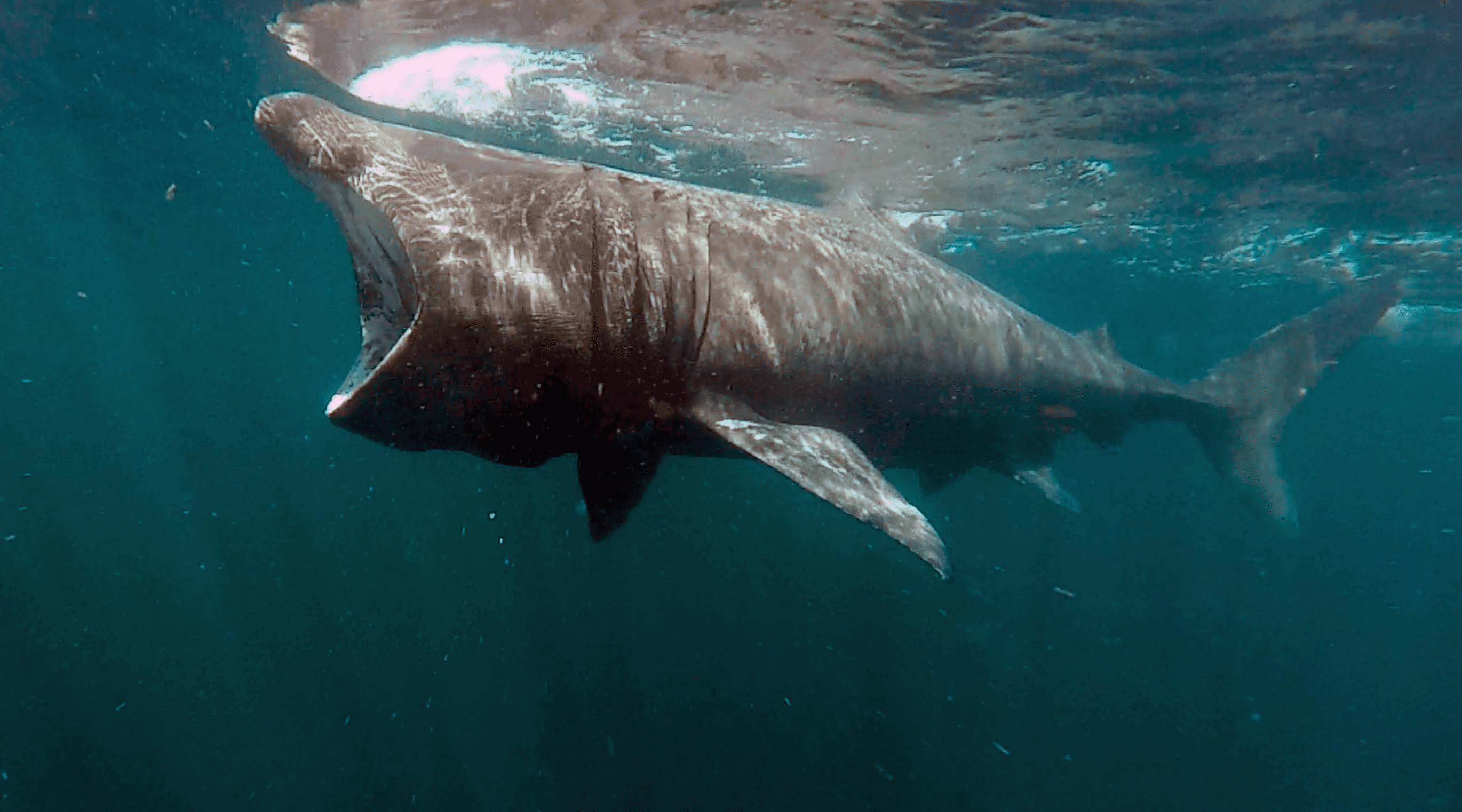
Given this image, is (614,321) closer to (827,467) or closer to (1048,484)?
(827,467)

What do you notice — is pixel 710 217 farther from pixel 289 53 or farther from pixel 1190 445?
pixel 1190 445

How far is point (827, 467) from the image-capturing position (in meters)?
3.44

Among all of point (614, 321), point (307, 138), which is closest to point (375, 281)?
point (307, 138)

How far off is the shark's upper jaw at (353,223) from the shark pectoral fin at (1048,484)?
6909 millimetres

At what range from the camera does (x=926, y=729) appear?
74.3 ft

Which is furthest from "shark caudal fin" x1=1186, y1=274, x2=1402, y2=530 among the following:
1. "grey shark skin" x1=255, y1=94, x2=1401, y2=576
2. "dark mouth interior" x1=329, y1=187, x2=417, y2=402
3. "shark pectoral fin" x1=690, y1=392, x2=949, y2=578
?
"dark mouth interior" x1=329, y1=187, x2=417, y2=402

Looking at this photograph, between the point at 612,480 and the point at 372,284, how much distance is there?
166 cm

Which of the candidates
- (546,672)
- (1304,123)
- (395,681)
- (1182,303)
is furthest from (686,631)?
(1182,303)

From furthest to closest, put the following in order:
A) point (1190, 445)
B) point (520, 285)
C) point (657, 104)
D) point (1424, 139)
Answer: point (1190, 445), point (657, 104), point (1424, 139), point (520, 285)

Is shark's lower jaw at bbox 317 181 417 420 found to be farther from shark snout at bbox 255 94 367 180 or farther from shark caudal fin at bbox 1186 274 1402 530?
shark caudal fin at bbox 1186 274 1402 530

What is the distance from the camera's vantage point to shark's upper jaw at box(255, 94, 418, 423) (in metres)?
2.76

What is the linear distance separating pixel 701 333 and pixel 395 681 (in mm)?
25052

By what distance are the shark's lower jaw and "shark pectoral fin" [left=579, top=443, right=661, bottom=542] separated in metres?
1.15

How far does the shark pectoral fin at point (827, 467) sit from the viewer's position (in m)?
3.13
